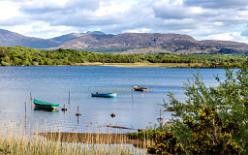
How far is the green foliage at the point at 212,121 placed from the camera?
10.5 m

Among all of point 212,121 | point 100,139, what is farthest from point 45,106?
point 212,121

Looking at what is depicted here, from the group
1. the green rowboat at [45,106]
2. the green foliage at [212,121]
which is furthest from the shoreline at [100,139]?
the green rowboat at [45,106]

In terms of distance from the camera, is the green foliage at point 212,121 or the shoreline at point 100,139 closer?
the green foliage at point 212,121

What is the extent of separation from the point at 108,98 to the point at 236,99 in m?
71.5

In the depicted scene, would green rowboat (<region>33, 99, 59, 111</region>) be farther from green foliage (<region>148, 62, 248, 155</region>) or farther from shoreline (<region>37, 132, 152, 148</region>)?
green foliage (<region>148, 62, 248, 155</region>)

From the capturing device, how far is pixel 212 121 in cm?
1051

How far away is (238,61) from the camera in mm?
14266

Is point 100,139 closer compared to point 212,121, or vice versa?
point 212,121

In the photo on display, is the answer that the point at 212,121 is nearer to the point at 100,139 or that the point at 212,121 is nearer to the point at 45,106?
the point at 100,139

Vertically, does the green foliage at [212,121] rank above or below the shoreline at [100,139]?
above

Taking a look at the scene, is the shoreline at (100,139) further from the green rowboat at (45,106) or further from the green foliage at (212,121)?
the green rowboat at (45,106)

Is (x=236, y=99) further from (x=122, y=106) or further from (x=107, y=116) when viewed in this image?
(x=122, y=106)

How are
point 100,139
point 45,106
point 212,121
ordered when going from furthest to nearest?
point 45,106 < point 100,139 < point 212,121

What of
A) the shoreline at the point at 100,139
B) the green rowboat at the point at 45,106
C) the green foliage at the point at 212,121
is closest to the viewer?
the green foliage at the point at 212,121
